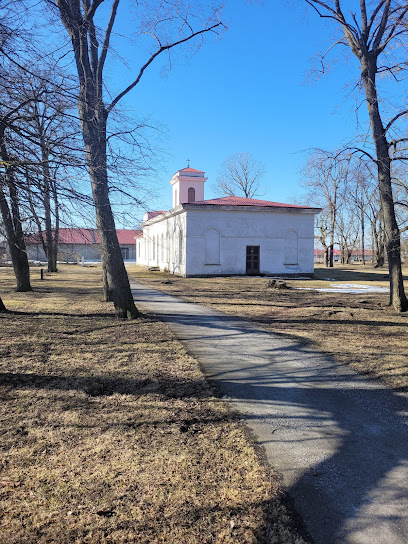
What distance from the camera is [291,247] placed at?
3162cm

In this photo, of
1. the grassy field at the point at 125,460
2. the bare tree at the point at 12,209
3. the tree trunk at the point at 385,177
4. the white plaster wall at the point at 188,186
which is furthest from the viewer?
the white plaster wall at the point at 188,186

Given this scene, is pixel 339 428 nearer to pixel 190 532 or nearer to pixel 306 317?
pixel 190 532

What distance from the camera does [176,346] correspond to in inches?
284

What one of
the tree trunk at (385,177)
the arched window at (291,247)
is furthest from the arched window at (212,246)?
the tree trunk at (385,177)

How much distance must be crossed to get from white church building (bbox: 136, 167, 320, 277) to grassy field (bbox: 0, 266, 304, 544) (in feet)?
75.9

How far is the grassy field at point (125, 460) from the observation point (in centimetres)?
253

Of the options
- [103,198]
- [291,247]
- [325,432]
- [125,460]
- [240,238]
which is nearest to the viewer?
[125,460]

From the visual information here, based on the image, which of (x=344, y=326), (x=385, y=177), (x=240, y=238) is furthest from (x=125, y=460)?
(x=240, y=238)

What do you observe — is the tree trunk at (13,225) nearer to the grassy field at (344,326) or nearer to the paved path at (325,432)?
the paved path at (325,432)

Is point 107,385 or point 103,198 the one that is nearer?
point 107,385

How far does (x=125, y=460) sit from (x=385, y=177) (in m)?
11.2

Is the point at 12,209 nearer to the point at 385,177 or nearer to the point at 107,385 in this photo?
the point at 107,385

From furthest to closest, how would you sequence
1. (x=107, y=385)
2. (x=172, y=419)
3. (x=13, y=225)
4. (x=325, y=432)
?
(x=13, y=225) < (x=107, y=385) < (x=172, y=419) < (x=325, y=432)

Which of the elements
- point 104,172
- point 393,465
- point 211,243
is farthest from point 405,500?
point 211,243
